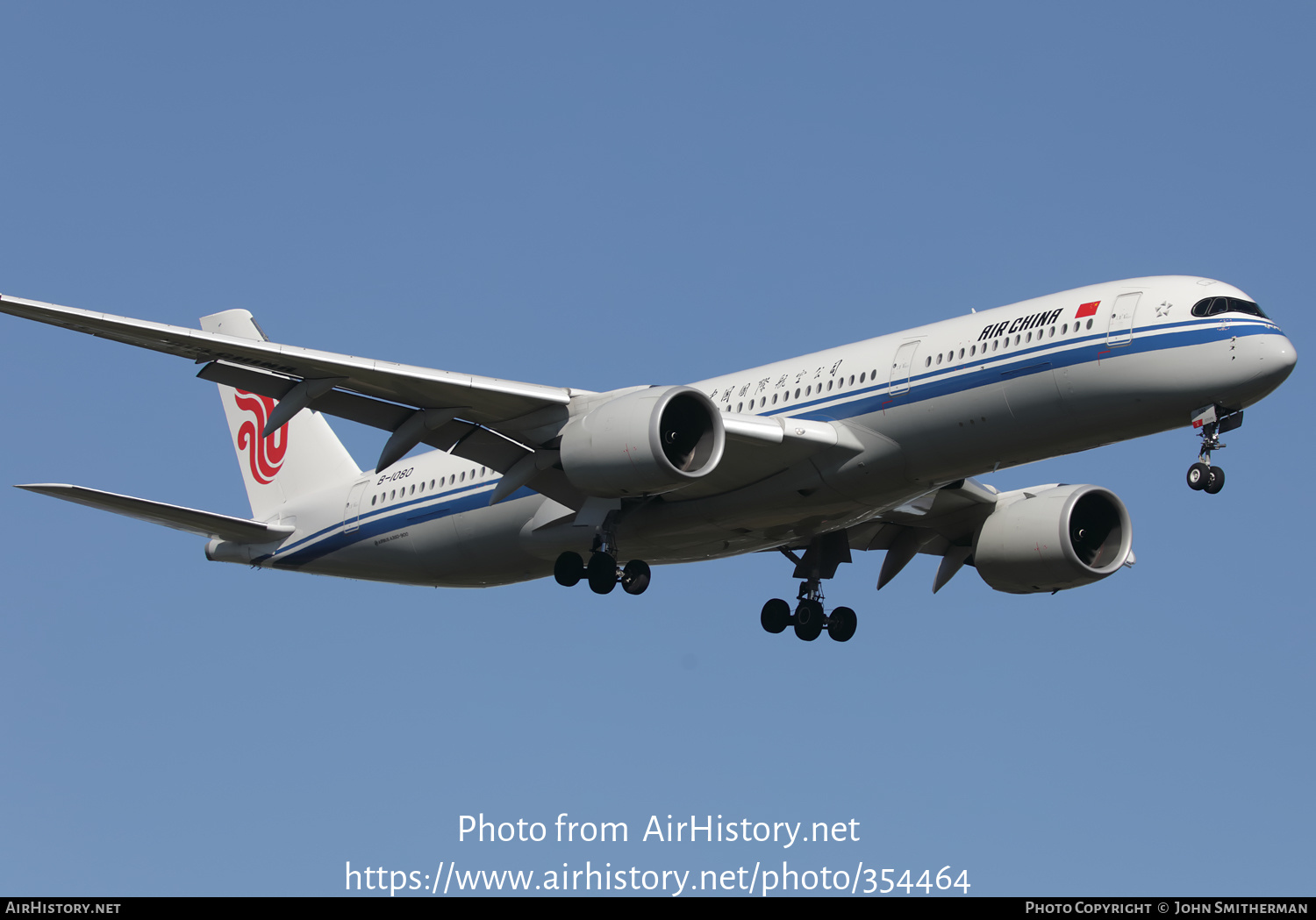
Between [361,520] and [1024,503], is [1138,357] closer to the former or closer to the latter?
[1024,503]

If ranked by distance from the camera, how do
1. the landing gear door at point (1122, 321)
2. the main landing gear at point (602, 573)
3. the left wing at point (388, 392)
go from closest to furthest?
the landing gear door at point (1122, 321), the left wing at point (388, 392), the main landing gear at point (602, 573)

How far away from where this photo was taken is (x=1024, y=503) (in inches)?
1339

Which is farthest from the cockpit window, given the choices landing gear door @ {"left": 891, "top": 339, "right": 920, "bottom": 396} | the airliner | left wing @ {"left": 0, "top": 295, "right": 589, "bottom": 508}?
left wing @ {"left": 0, "top": 295, "right": 589, "bottom": 508}

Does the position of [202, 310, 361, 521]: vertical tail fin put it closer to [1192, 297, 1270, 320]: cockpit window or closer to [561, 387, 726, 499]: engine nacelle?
[561, 387, 726, 499]: engine nacelle

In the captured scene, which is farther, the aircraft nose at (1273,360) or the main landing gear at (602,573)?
the main landing gear at (602,573)

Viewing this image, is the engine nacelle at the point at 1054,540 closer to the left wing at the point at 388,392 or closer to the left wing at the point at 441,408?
the left wing at the point at 441,408

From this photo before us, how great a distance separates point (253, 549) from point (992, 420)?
17.8m

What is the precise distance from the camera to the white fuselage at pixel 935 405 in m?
26.6

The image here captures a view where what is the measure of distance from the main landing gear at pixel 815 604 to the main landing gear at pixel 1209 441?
9383 mm

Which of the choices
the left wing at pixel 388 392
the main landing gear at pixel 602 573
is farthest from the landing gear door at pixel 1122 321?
the main landing gear at pixel 602 573

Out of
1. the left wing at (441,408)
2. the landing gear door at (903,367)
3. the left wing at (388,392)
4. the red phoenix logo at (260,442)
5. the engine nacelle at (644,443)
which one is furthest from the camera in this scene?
the red phoenix logo at (260,442)

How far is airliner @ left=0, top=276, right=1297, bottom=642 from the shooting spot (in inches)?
1055

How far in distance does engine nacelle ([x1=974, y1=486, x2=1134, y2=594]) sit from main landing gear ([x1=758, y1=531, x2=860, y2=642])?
285 cm

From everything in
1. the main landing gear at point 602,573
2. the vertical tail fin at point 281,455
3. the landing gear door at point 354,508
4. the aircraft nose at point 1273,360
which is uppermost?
the vertical tail fin at point 281,455
